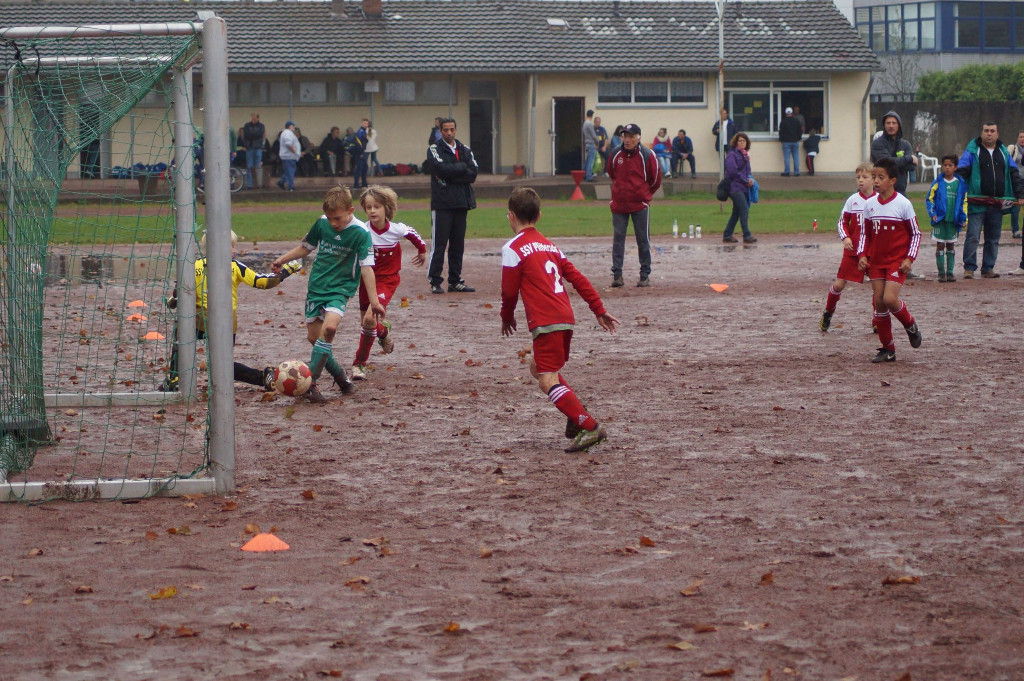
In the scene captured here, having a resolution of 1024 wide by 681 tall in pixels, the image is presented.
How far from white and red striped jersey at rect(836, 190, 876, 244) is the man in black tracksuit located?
530 centimetres

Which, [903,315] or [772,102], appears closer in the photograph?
[903,315]

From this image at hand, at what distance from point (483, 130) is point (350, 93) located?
14.3ft

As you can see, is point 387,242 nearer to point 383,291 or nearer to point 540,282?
point 383,291

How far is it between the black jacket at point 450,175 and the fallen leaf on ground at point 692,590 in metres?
10.9

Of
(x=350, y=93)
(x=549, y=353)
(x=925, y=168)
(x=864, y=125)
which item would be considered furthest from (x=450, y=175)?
(x=864, y=125)

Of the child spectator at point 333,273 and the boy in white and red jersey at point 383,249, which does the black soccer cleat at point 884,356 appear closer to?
the boy in white and red jersey at point 383,249

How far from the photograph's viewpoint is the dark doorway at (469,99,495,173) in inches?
1652

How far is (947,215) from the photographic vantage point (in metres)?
16.1

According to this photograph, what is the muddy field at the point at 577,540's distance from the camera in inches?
180

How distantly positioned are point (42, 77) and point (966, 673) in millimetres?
6454

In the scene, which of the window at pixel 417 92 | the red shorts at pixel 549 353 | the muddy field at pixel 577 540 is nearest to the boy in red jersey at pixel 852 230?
the muddy field at pixel 577 540

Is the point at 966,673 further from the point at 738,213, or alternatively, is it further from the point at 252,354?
the point at 738,213

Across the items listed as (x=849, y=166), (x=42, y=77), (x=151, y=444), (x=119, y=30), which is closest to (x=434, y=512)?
(x=151, y=444)

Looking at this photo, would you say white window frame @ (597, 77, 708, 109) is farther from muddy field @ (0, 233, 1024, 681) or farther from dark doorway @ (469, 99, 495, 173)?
muddy field @ (0, 233, 1024, 681)
